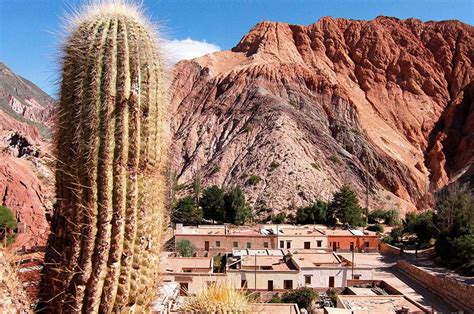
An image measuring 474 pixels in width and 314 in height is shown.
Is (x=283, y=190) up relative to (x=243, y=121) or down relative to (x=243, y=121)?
down

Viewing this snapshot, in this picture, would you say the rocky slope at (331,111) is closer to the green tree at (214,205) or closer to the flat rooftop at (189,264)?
the green tree at (214,205)

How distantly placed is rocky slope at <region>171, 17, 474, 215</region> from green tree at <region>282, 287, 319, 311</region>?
25274 mm

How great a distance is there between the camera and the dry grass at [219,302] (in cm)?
452

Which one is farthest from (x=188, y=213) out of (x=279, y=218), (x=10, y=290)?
(x=10, y=290)

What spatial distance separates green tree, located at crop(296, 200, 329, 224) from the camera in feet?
140

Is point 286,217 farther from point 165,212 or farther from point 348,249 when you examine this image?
point 165,212

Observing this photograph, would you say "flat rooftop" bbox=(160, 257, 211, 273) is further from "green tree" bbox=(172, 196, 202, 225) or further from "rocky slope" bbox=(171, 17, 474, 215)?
"rocky slope" bbox=(171, 17, 474, 215)

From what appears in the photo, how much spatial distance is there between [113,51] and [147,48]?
259 millimetres

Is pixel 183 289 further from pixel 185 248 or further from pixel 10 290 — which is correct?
pixel 185 248

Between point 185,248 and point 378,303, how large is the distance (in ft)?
43.5

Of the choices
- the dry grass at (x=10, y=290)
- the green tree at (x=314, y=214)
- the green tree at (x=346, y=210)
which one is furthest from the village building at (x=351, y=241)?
the dry grass at (x=10, y=290)

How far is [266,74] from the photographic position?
65875mm

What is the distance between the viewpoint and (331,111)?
2576 inches

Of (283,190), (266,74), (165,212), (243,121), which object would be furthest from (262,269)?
(266,74)
